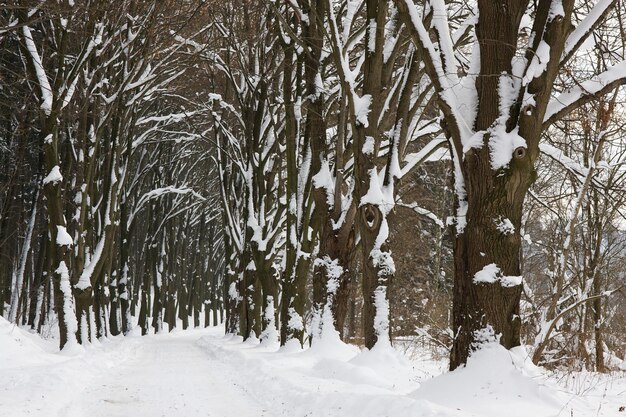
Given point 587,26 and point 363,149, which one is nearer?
point 587,26

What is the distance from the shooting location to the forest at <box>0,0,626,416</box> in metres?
6.14

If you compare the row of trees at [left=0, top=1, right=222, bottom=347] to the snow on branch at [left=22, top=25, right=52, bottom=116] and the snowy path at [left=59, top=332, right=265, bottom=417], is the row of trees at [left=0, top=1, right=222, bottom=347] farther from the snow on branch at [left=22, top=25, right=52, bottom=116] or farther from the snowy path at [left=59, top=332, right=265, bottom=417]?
the snowy path at [left=59, top=332, right=265, bottom=417]

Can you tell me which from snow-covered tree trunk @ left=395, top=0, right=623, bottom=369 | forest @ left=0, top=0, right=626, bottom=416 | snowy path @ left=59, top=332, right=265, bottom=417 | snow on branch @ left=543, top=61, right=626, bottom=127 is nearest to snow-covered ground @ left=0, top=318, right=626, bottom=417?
snowy path @ left=59, top=332, right=265, bottom=417

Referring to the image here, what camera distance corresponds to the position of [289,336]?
1508 centimetres

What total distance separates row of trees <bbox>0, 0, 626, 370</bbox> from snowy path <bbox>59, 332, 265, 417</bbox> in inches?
96.5

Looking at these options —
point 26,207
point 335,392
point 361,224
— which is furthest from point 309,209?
point 26,207

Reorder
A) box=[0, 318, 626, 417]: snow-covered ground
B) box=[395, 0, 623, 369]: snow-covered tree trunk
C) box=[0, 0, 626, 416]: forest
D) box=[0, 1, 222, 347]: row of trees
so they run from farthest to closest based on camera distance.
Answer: box=[0, 1, 222, 347]: row of trees, box=[0, 0, 626, 416]: forest, box=[395, 0, 623, 369]: snow-covered tree trunk, box=[0, 318, 626, 417]: snow-covered ground

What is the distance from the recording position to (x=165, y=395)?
29.1 feet

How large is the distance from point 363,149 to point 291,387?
4241 millimetres

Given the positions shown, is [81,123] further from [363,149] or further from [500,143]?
[500,143]

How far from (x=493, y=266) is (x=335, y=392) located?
2578 mm

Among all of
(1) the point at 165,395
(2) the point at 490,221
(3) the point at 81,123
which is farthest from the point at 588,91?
(3) the point at 81,123

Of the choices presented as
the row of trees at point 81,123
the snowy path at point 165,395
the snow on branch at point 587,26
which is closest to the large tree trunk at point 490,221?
the snow on branch at point 587,26

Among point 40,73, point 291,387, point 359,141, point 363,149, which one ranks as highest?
point 40,73
